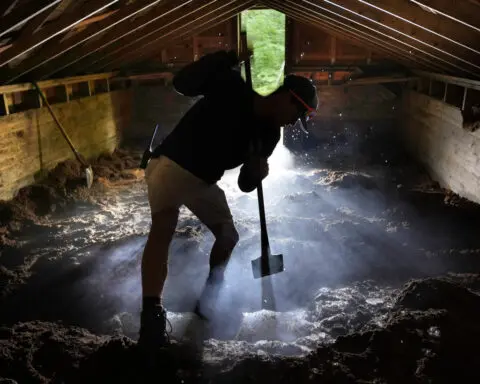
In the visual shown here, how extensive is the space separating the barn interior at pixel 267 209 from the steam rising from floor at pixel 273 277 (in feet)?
0.07

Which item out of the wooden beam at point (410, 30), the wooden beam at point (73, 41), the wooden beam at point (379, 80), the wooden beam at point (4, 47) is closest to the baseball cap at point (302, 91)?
the wooden beam at point (410, 30)

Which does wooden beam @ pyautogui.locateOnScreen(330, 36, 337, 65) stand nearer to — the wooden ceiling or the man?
the wooden ceiling

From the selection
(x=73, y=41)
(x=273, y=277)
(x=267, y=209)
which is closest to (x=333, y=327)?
(x=273, y=277)

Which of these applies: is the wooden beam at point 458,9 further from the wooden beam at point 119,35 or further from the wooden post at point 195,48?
the wooden post at point 195,48

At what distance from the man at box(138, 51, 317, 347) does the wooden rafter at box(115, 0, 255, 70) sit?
433 centimetres

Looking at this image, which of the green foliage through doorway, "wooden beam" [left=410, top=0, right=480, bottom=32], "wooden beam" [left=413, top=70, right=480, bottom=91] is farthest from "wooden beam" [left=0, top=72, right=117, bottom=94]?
the green foliage through doorway

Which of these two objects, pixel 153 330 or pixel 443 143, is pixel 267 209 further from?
pixel 153 330

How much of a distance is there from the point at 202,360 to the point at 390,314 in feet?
3.80

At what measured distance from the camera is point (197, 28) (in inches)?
281

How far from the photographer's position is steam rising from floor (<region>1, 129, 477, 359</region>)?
104 inches

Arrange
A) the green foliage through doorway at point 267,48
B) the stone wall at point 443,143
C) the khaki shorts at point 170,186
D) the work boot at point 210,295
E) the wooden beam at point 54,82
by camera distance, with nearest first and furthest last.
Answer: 1. the khaki shorts at point 170,186
2. the work boot at point 210,295
3. the wooden beam at point 54,82
4. the stone wall at point 443,143
5. the green foliage through doorway at point 267,48

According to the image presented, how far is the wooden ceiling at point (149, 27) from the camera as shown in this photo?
2904mm

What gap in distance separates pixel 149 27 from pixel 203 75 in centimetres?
348

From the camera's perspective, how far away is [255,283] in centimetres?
324
